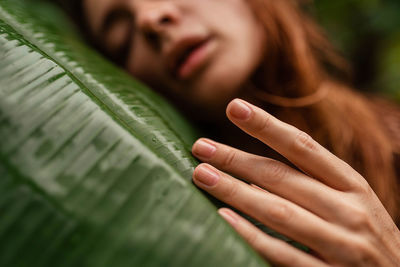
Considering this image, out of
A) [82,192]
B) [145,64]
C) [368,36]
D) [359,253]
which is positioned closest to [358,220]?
[359,253]

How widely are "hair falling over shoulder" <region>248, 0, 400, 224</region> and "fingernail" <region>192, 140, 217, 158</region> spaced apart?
1.73 feet

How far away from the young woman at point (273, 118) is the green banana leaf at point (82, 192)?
85mm

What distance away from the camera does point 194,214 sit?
1.25ft

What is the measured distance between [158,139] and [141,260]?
0.18 meters

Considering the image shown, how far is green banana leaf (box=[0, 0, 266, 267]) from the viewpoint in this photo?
13.5 inches

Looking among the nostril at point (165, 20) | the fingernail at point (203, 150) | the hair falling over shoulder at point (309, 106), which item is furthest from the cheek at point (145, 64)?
the fingernail at point (203, 150)

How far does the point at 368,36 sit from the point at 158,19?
145 cm

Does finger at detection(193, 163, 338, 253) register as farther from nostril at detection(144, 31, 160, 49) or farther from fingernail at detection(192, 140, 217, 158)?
nostril at detection(144, 31, 160, 49)

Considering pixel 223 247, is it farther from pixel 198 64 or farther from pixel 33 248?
pixel 198 64

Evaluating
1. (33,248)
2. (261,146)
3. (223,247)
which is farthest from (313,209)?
(261,146)

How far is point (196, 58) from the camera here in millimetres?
820

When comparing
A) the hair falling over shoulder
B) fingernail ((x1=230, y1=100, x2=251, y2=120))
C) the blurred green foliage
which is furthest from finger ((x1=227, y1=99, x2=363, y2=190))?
the blurred green foliage

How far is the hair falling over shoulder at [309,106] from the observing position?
950 millimetres

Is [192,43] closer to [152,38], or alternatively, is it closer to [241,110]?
[152,38]
